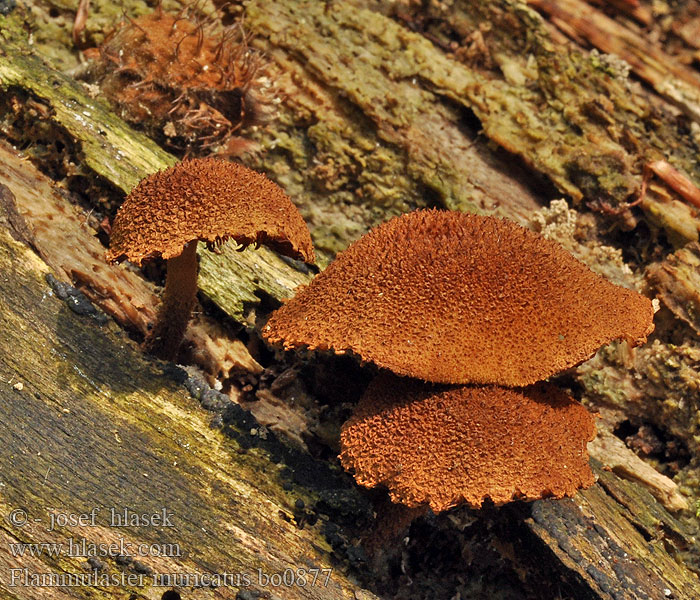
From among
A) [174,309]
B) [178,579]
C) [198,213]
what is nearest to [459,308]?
[198,213]

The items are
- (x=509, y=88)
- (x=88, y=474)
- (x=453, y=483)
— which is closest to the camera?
(x=453, y=483)

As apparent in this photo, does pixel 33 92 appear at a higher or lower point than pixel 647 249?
lower

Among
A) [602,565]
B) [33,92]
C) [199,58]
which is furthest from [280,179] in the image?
[602,565]

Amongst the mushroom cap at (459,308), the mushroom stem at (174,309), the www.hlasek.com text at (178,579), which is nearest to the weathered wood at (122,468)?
the www.hlasek.com text at (178,579)

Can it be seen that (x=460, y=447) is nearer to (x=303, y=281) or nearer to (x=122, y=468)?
(x=122, y=468)

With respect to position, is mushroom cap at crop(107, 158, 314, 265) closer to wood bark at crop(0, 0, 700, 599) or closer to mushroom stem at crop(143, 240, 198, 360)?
mushroom stem at crop(143, 240, 198, 360)

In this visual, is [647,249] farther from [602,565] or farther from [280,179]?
[280,179]
